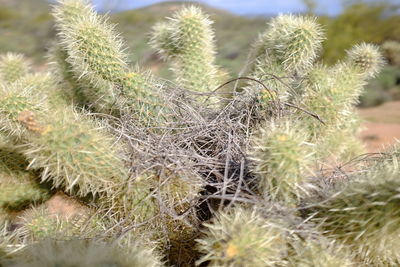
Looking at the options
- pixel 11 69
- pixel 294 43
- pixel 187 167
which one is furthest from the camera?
pixel 11 69

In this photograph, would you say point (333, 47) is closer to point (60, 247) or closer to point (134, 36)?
point (134, 36)

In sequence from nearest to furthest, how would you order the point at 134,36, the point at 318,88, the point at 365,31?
the point at 318,88
the point at 365,31
the point at 134,36

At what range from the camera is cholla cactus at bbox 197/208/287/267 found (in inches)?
57.7

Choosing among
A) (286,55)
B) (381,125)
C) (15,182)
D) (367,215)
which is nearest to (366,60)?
(286,55)

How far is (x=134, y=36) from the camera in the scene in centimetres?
1794

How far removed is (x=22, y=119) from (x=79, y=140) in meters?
0.25

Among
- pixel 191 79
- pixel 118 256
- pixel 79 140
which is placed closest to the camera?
pixel 118 256

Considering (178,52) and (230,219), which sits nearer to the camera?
(230,219)

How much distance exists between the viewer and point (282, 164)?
1.64 m

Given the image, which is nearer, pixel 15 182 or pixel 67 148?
pixel 67 148

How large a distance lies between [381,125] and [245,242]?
8243 mm

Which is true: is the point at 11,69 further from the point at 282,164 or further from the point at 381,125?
the point at 381,125

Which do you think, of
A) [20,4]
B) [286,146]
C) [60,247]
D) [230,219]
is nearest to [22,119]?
[60,247]

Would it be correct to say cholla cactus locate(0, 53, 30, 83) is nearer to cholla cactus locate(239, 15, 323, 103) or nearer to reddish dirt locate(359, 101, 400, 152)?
cholla cactus locate(239, 15, 323, 103)
